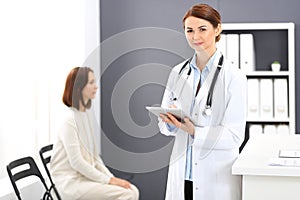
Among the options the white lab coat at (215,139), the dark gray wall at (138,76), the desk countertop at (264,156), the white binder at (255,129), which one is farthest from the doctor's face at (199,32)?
the dark gray wall at (138,76)

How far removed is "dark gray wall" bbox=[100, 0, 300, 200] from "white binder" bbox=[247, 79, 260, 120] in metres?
0.61

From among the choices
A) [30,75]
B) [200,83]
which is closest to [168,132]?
[200,83]

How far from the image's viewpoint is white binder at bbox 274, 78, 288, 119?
12.9 feet

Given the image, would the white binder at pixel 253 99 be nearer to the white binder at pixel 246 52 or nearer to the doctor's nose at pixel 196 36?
the white binder at pixel 246 52

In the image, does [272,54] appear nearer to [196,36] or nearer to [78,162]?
[78,162]

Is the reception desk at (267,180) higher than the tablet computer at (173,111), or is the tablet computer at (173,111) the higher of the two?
the tablet computer at (173,111)

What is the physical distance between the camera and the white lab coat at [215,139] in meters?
2.37

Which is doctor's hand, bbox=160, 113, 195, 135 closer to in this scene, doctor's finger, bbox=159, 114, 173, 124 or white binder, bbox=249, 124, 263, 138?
doctor's finger, bbox=159, 114, 173, 124

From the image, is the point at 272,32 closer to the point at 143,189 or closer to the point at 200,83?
the point at 143,189

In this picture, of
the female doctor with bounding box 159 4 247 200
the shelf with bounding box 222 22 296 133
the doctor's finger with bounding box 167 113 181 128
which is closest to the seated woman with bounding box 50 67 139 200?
the female doctor with bounding box 159 4 247 200

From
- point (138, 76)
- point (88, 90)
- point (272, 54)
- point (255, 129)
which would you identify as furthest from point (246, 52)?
point (88, 90)

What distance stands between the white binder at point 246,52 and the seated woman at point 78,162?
1.18 m

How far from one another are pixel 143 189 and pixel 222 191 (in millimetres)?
2147

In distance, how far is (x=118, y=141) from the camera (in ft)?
14.9
